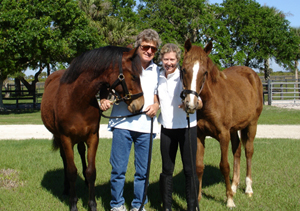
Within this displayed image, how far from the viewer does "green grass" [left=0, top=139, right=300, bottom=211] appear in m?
3.74

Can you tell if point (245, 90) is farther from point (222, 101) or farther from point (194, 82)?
point (194, 82)

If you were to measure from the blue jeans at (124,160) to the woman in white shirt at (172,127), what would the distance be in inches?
9.3

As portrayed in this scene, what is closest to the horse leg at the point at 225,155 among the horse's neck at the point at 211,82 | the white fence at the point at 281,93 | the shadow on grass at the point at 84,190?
the horse's neck at the point at 211,82

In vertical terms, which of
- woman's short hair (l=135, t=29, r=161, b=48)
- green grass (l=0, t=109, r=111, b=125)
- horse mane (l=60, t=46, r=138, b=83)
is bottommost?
green grass (l=0, t=109, r=111, b=125)

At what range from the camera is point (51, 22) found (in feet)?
54.7

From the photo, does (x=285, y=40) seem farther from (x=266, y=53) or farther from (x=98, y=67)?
(x=98, y=67)

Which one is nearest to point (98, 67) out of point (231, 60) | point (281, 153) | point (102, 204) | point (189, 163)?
point (189, 163)

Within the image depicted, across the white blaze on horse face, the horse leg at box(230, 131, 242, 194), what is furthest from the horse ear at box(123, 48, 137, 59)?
the horse leg at box(230, 131, 242, 194)

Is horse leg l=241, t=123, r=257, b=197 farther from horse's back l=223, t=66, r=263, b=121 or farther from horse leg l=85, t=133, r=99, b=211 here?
horse leg l=85, t=133, r=99, b=211

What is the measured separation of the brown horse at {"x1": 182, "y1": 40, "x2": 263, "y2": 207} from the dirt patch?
9.69 ft

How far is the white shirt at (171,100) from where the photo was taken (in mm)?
3180

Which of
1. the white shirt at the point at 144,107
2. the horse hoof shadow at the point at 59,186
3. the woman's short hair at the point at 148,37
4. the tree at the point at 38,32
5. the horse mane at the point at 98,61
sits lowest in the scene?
the horse hoof shadow at the point at 59,186

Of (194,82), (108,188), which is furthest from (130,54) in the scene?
(108,188)

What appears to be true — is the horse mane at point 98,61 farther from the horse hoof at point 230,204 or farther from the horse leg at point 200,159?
the horse hoof at point 230,204
